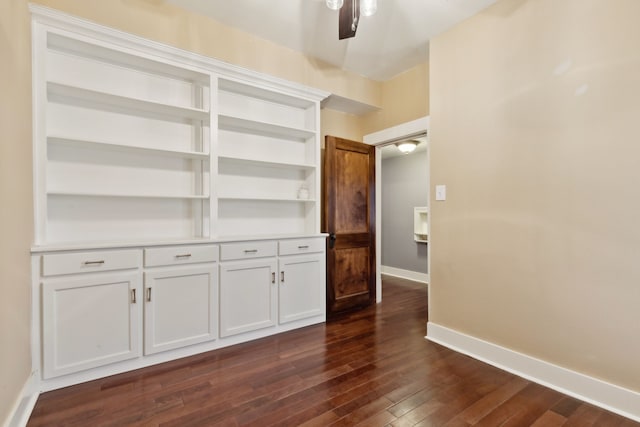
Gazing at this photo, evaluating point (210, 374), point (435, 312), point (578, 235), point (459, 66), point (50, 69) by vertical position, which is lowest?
point (210, 374)

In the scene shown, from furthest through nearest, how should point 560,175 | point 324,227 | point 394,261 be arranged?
1. point 394,261
2. point 324,227
3. point 560,175

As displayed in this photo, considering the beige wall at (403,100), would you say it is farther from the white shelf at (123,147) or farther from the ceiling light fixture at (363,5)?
the white shelf at (123,147)

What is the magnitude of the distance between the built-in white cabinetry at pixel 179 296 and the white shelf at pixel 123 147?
0.80m

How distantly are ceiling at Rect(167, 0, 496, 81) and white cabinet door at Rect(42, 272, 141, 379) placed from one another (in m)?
2.30

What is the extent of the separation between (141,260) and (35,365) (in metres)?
0.82

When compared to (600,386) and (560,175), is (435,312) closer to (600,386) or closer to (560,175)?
(600,386)

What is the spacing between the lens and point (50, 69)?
2.17 m

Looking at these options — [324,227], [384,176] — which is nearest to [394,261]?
[384,176]

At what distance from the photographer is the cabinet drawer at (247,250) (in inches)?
100

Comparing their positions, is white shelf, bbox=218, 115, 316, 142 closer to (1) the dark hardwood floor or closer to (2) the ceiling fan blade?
(2) the ceiling fan blade

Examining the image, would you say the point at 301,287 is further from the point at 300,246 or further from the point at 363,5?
the point at 363,5

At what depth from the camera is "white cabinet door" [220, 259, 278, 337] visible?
2.53 meters

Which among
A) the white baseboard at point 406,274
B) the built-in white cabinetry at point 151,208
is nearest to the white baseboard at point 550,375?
the built-in white cabinetry at point 151,208

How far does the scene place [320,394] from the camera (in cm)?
185
